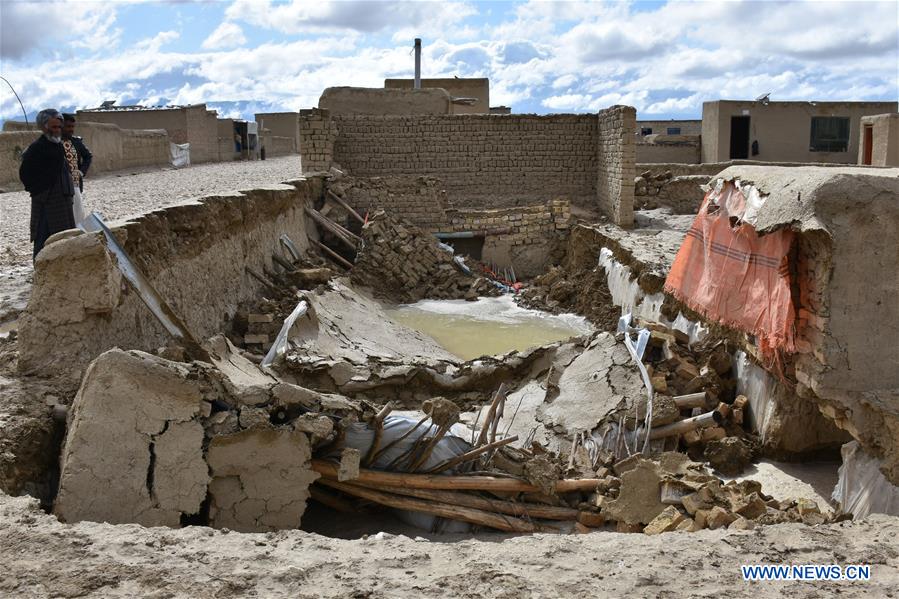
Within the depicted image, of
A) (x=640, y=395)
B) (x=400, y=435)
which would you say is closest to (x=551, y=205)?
(x=640, y=395)

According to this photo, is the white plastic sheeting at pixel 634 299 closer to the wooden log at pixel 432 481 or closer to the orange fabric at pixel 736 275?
the orange fabric at pixel 736 275

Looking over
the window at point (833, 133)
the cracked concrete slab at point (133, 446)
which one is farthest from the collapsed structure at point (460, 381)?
the window at point (833, 133)

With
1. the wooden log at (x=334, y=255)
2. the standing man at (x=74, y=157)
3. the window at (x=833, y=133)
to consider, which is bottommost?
the wooden log at (x=334, y=255)

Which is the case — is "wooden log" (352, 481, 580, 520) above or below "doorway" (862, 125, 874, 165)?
below

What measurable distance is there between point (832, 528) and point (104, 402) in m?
3.84

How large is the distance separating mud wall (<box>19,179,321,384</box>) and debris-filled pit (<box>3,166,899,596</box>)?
0.02 metres

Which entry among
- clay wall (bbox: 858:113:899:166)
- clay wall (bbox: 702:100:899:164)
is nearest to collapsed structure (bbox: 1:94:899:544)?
clay wall (bbox: 858:113:899:166)

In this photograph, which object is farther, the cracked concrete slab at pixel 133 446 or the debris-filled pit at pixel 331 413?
the debris-filled pit at pixel 331 413

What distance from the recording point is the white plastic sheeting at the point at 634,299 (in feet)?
27.5

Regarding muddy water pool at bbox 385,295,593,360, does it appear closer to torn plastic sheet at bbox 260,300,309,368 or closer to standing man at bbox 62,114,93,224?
torn plastic sheet at bbox 260,300,309,368

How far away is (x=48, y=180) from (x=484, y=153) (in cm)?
1052

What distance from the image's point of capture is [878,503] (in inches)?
200

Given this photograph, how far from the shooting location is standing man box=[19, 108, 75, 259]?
6281 mm

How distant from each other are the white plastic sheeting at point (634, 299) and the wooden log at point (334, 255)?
4.05 m
